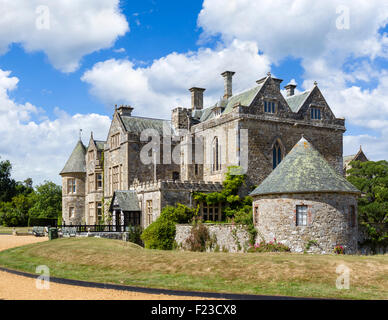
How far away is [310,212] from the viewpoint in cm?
2653

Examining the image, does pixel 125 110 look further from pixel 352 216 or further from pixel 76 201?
pixel 352 216

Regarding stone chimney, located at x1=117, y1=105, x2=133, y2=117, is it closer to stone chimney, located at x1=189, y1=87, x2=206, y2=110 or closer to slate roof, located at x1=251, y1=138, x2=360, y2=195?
stone chimney, located at x1=189, y1=87, x2=206, y2=110

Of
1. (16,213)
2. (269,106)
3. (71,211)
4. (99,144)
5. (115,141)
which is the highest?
(269,106)

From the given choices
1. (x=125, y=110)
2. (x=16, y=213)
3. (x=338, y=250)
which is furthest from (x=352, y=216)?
(x=16, y=213)

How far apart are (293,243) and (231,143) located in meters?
14.6

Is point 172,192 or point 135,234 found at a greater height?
point 172,192

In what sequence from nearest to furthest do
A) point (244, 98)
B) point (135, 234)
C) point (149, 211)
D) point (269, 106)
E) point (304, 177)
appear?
point (304, 177) < point (135, 234) < point (149, 211) < point (269, 106) < point (244, 98)

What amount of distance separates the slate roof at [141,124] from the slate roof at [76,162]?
1037 cm

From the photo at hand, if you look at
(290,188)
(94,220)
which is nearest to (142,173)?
(94,220)

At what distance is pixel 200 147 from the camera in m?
44.2

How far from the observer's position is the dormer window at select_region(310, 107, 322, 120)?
42825 millimetres

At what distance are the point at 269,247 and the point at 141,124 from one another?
23.5 m

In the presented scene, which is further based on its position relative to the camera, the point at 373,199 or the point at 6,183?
the point at 6,183
